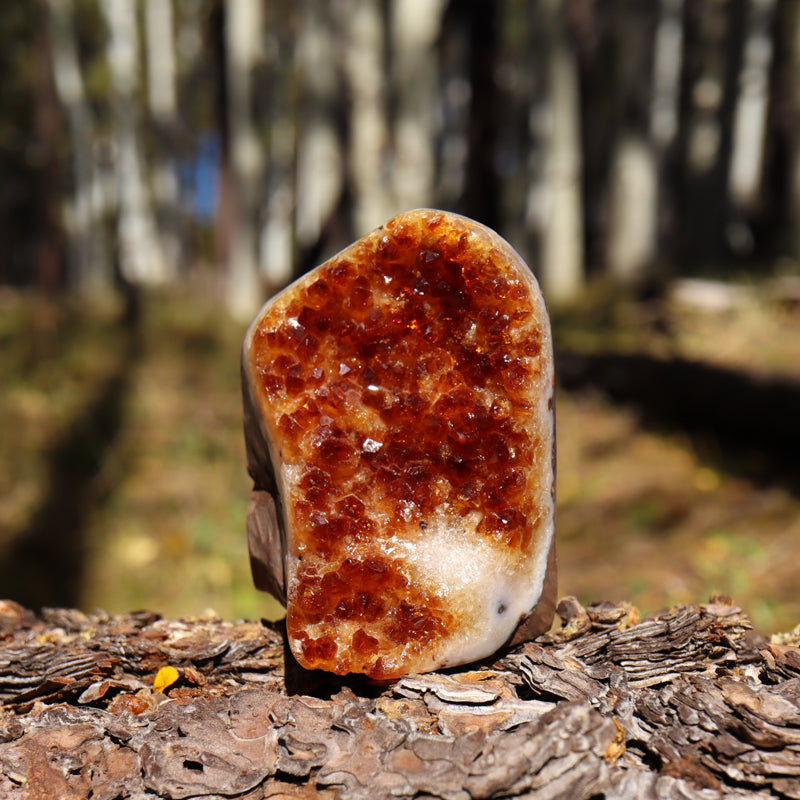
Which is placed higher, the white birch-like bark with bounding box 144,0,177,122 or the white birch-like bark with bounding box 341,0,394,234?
the white birch-like bark with bounding box 144,0,177,122

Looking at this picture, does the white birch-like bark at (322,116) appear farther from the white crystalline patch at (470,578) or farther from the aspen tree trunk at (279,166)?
the white crystalline patch at (470,578)

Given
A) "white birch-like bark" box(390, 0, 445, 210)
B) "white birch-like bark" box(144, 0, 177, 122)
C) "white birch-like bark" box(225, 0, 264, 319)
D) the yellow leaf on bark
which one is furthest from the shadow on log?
"white birch-like bark" box(144, 0, 177, 122)

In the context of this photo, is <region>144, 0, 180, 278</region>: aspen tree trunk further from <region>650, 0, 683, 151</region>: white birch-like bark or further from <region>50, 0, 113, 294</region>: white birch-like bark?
<region>650, 0, 683, 151</region>: white birch-like bark

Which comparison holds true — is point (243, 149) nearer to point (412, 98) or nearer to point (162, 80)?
point (412, 98)

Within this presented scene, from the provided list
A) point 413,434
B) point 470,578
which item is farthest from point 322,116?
point 470,578

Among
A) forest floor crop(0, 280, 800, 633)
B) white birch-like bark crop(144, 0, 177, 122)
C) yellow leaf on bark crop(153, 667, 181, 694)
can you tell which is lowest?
forest floor crop(0, 280, 800, 633)

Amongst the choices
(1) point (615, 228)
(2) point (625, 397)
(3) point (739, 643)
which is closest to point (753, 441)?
(2) point (625, 397)

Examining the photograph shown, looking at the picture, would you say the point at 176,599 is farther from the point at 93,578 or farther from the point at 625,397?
the point at 625,397
